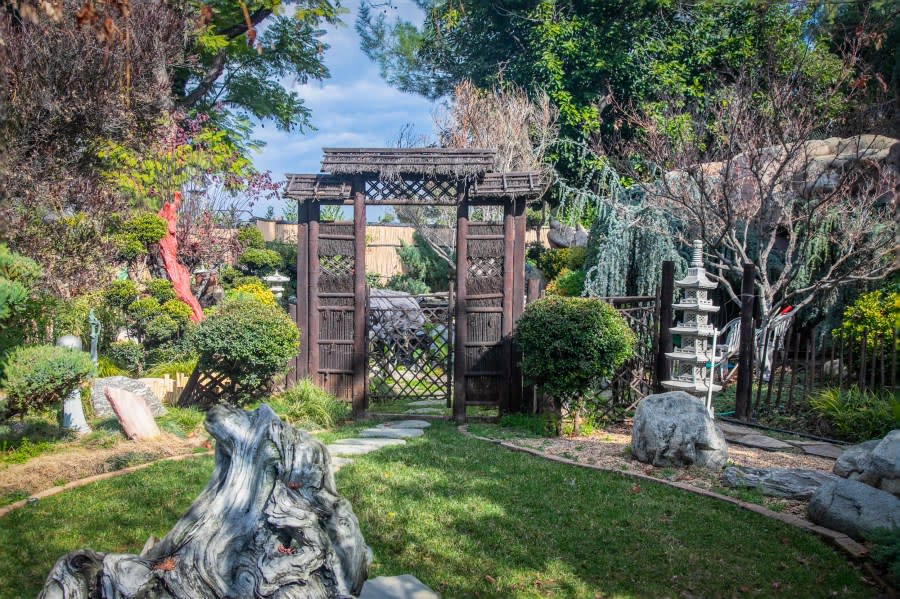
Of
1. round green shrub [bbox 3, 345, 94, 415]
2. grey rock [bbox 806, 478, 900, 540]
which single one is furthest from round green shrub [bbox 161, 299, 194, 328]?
grey rock [bbox 806, 478, 900, 540]

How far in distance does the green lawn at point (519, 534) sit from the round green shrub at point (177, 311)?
5085 millimetres

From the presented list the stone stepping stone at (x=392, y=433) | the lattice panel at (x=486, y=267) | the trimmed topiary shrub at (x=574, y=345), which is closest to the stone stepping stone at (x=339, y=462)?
the stone stepping stone at (x=392, y=433)

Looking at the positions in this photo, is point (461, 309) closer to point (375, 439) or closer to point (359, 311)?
point (359, 311)

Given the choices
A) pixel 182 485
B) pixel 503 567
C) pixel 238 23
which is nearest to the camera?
pixel 503 567

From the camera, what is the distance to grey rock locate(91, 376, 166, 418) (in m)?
7.62

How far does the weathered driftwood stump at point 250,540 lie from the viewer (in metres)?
2.51

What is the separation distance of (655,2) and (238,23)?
11.3 metres

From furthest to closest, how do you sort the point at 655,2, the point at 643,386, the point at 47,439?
1. the point at 655,2
2. the point at 643,386
3. the point at 47,439

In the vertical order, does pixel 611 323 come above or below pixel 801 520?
above

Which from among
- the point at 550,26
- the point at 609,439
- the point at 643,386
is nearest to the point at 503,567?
the point at 609,439

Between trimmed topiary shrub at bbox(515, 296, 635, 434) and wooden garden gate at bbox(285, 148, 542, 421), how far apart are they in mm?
782

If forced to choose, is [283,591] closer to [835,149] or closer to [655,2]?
[835,149]

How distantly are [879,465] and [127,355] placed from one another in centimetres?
947

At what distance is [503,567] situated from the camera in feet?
12.8
